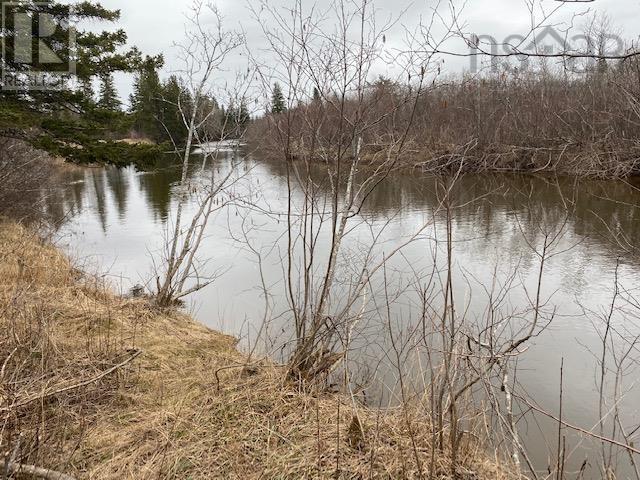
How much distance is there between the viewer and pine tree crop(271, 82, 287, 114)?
4023 millimetres

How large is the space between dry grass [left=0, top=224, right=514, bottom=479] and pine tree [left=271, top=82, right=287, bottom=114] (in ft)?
7.82

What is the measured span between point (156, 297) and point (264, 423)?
12.4 ft

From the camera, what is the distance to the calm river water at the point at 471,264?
441 cm

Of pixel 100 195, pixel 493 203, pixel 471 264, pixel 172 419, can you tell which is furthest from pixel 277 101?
pixel 100 195

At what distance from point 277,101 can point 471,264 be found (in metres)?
5.18

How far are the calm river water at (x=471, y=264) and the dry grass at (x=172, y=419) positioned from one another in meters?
0.72

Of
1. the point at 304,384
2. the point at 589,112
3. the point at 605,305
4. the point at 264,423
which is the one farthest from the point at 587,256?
the point at 589,112

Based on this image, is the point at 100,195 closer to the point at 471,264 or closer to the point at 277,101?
the point at 471,264

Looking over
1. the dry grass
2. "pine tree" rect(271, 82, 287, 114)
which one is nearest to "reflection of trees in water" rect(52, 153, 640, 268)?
"pine tree" rect(271, 82, 287, 114)

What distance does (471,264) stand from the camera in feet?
26.9

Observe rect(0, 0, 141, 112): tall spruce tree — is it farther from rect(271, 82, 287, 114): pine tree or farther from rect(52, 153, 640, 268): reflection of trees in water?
rect(271, 82, 287, 114): pine tree

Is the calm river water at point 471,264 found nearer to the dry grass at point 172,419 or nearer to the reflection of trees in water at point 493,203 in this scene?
the reflection of trees in water at point 493,203

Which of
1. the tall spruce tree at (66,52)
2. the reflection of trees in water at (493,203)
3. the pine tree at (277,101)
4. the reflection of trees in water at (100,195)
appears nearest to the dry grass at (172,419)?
the pine tree at (277,101)

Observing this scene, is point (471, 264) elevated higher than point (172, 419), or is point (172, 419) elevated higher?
point (471, 264)
